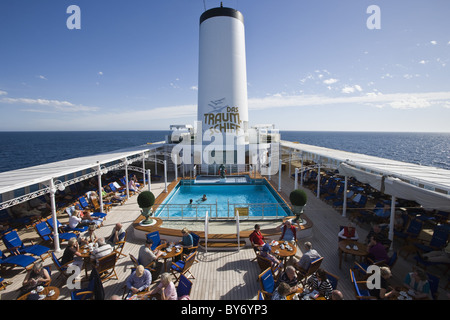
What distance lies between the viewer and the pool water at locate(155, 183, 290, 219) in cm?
949

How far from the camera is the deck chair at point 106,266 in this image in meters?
4.59

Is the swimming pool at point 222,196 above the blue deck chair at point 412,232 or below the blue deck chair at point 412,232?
below

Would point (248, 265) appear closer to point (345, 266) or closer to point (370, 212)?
point (345, 266)

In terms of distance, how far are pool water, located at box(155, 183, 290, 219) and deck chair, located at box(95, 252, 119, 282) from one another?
4139 millimetres

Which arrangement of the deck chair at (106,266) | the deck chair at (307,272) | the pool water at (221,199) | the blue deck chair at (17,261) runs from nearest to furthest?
1. the deck chair at (307,272)
2. the deck chair at (106,266)
3. the blue deck chair at (17,261)
4. the pool water at (221,199)

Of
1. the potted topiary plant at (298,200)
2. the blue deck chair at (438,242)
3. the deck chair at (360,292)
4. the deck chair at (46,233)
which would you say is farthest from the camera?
the potted topiary plant at (298,200)

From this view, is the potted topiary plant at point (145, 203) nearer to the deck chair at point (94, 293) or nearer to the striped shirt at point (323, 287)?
the deck chair at point (94, 293)

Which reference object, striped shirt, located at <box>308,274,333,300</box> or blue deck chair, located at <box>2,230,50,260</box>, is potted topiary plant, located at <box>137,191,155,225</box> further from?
striped shirt, located at <box>308,274,333,300</box>

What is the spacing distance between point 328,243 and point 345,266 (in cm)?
111

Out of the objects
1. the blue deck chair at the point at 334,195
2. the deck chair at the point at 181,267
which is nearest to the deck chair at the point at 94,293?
the deck chair at the point at 181,267

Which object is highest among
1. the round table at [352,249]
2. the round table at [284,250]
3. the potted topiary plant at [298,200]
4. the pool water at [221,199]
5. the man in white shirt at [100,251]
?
the potted topiary plant at [298,200]

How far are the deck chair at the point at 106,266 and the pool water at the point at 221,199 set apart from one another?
414cm
